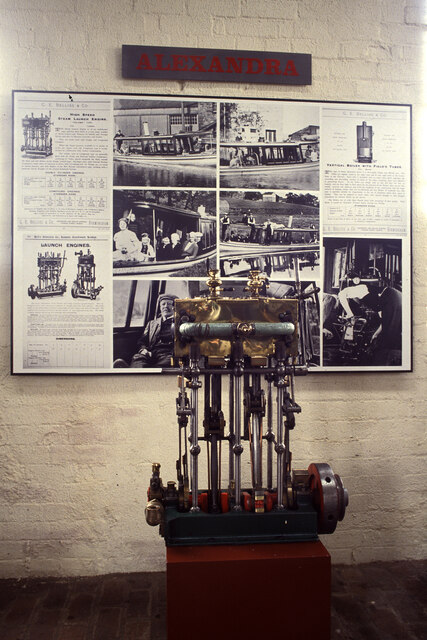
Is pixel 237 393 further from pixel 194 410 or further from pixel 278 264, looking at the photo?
pixel 278 264

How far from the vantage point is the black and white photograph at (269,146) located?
3.05m

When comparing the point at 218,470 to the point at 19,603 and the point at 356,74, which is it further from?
the point at 356,74

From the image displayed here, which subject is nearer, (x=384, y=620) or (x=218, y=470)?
(x=218, y=470)

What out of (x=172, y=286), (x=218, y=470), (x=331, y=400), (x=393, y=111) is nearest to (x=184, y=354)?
(x=218, y=470)

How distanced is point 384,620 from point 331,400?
1145mm

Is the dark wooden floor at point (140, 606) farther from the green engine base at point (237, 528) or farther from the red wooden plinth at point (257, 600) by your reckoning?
the green engine base at point (237, 528)

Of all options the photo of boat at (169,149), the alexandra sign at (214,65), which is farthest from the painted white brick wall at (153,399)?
the photo of boat at (169,149)

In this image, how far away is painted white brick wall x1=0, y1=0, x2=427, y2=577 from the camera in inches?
117

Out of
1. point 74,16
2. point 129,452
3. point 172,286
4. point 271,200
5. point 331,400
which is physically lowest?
point 129,452

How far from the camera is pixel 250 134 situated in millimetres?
3059

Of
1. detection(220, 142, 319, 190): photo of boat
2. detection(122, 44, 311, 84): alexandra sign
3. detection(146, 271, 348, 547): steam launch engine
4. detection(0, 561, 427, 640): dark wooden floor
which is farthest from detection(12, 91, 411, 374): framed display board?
detection(0, 561, 427, 640): dark wooden floor

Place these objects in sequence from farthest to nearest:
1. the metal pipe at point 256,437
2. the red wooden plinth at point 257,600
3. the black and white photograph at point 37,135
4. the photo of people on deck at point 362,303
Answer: the photo of people on deck at point 362,303 < the black and white photograph at point 37,135 < the metal pipe at point 256,437 < the red wooden plinth at point 257,600

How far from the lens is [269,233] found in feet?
10.1

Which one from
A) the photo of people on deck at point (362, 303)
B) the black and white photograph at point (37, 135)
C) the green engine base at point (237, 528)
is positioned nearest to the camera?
the green engine base at point (237, 528)
